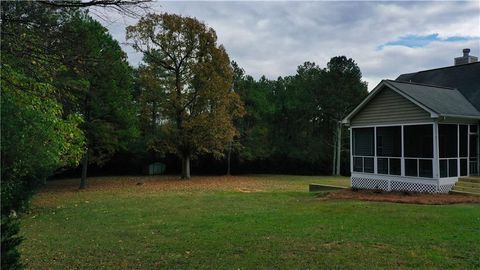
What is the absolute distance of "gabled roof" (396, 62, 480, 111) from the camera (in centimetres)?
1842

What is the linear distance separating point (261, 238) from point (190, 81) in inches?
933

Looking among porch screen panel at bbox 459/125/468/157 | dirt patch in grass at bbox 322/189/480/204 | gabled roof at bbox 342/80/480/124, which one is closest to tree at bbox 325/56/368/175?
gabled roof at bbox 342/80/480/124

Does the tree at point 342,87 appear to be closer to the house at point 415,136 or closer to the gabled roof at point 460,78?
the gabled roof at point 460,78

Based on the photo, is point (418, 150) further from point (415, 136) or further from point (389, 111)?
point (389, 111)

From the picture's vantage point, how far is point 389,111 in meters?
17.2

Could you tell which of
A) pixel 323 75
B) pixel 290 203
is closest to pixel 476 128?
pixel 290 203

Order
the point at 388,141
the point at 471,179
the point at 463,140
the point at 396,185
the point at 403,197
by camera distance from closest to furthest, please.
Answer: the point at 403,197
the point at 471,179
the point at 463,140
the point at 396,185
the point at 388,141

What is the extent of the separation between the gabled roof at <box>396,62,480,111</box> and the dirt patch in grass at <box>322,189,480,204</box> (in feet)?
17.2

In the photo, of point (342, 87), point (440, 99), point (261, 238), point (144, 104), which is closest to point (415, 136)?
point (440, 99)

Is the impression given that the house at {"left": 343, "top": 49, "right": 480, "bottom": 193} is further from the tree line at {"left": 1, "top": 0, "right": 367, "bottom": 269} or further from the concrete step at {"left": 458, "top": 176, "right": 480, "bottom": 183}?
the tree line at {"left": 1, "top": 0, "right": 367, "bottom": 269}

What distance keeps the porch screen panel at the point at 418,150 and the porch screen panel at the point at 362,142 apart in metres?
2.09

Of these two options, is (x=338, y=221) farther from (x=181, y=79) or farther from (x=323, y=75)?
(x=323, y=75)

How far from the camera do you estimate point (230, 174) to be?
39.2m

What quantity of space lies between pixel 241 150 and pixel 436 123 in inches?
937
